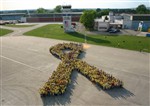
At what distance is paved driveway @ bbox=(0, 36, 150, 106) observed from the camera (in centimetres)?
1755

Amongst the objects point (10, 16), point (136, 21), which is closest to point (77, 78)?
point (136, 21)

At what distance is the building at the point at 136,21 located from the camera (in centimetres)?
6146

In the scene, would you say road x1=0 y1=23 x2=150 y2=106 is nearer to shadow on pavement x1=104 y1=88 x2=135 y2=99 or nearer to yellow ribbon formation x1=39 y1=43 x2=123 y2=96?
shadow on pavement x1=104 y1=88 x2=135 y2=99

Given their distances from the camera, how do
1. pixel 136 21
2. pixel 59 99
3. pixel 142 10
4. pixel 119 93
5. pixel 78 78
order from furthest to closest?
pixel 142 10, pixel 136 21, pixel 78 78, pixel 119 93, pixel 59 99

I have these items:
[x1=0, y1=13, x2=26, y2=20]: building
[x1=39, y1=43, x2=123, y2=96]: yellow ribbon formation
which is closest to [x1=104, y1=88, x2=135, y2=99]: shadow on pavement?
[x1=39, y1=43, x2=123, y2=96]: yellow ribbon formation

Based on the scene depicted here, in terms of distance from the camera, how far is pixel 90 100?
57.4ft

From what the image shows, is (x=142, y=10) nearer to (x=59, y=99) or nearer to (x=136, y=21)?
(x=136, y=21)

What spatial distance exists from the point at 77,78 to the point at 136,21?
5062cm

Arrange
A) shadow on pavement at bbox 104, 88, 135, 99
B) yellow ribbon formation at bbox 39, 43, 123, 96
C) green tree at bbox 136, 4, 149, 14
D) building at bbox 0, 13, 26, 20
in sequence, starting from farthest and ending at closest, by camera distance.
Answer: building at bbox 0, 13, 26, 20
green tree at bbox 136, 4, 149, 14
yellow ribbon formation at bbox 39, 43, 123, 96
shadow on pavement at bbox 104, 88, 135, 99

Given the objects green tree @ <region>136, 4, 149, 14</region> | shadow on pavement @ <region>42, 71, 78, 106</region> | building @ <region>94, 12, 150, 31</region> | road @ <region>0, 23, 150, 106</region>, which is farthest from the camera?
green tree @ <region>136, 4, 149, 14</region>

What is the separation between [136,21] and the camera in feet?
208

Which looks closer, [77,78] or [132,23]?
[77,78]

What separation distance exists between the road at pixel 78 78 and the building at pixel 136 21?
32.9m

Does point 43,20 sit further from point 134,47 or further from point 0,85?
point 0,85
